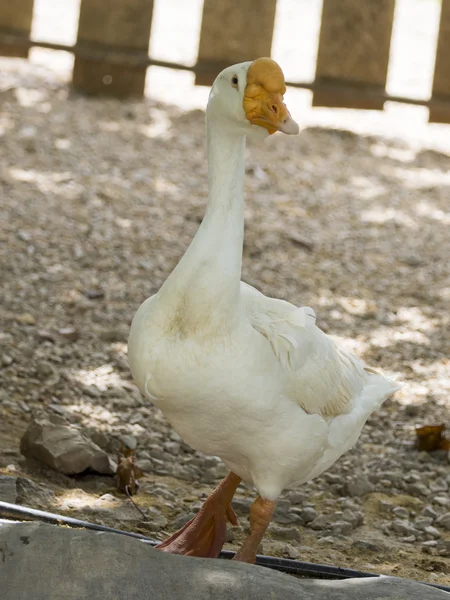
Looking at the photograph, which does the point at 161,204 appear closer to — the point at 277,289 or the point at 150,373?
the point at 277,289

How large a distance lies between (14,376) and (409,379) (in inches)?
77.0

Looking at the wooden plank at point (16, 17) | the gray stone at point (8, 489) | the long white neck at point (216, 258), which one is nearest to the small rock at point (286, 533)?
the gray stone at point (8, 489)

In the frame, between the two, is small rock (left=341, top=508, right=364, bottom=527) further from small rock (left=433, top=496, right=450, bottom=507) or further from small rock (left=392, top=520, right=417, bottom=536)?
small rock (left=433, top=496, right=450, bottom=507)

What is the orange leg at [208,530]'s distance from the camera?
330 centimetres

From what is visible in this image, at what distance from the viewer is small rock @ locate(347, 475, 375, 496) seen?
4023mm

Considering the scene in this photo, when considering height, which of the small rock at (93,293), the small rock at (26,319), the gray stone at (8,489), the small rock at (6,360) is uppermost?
the small rock at (93,293)

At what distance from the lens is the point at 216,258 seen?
116 inches

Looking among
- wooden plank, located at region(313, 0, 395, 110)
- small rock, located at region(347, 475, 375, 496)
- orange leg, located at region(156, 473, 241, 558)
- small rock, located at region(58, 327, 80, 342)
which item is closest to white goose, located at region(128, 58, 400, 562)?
orange leg, located at region(156, 473, 241, 558)

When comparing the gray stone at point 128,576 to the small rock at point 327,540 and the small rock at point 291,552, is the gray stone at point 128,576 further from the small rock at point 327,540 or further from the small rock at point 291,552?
the small rock at point 327,540

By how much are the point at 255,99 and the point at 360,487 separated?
1872mm

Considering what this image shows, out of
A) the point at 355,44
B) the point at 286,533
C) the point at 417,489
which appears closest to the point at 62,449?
the point at 286,533

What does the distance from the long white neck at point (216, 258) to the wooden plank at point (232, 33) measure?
15.4 feet

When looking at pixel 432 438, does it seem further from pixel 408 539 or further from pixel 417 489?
pixel 408 539

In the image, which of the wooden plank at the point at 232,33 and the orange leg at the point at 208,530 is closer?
the orange leg at the point at 208,530
